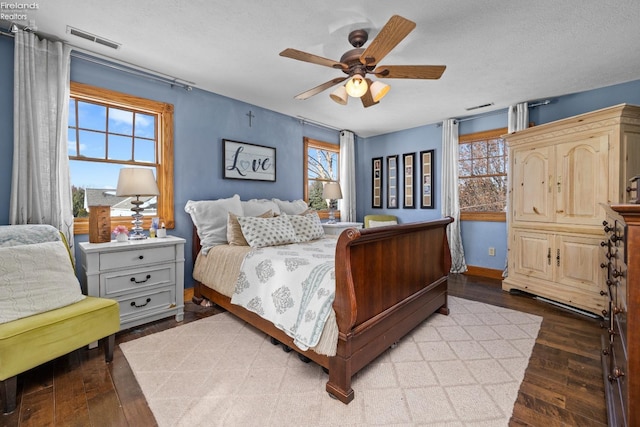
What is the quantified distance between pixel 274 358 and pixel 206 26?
8.44 feet

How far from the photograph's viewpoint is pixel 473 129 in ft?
14.7

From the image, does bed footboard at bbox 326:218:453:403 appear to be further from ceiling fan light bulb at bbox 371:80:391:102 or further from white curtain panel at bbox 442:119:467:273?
white curtain panel at bbox 442:119:467:273

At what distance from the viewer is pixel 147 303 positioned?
2.56m

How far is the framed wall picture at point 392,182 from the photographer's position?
541 cm

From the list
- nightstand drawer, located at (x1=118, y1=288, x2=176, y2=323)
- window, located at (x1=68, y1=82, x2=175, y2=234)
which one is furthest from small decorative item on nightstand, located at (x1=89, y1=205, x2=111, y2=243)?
nightstand drawer, located at (x1=118, y1=288, x2=176, y2=323)

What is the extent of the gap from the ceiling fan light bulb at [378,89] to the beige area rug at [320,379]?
2157 mm

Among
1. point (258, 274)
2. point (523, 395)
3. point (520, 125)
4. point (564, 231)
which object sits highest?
point (520, 125)

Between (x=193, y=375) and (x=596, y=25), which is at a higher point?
(x=596, y=25)

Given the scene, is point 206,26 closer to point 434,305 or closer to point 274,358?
point 274,358

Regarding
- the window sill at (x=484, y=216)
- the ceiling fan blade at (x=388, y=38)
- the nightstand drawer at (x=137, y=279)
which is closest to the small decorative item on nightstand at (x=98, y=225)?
the nightstand drawer at (x=137, y=279)

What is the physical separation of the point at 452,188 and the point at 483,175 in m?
0.49

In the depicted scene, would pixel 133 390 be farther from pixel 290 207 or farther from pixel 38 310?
pixel 290 207

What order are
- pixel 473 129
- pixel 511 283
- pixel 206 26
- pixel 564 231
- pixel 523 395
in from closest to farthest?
1. pixel 523 395
2. pixel 206 26
3. pixel 564 231
4. pixel 511 283
5. pixel 473 129

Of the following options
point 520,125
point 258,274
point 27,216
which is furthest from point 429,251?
point 27,216
